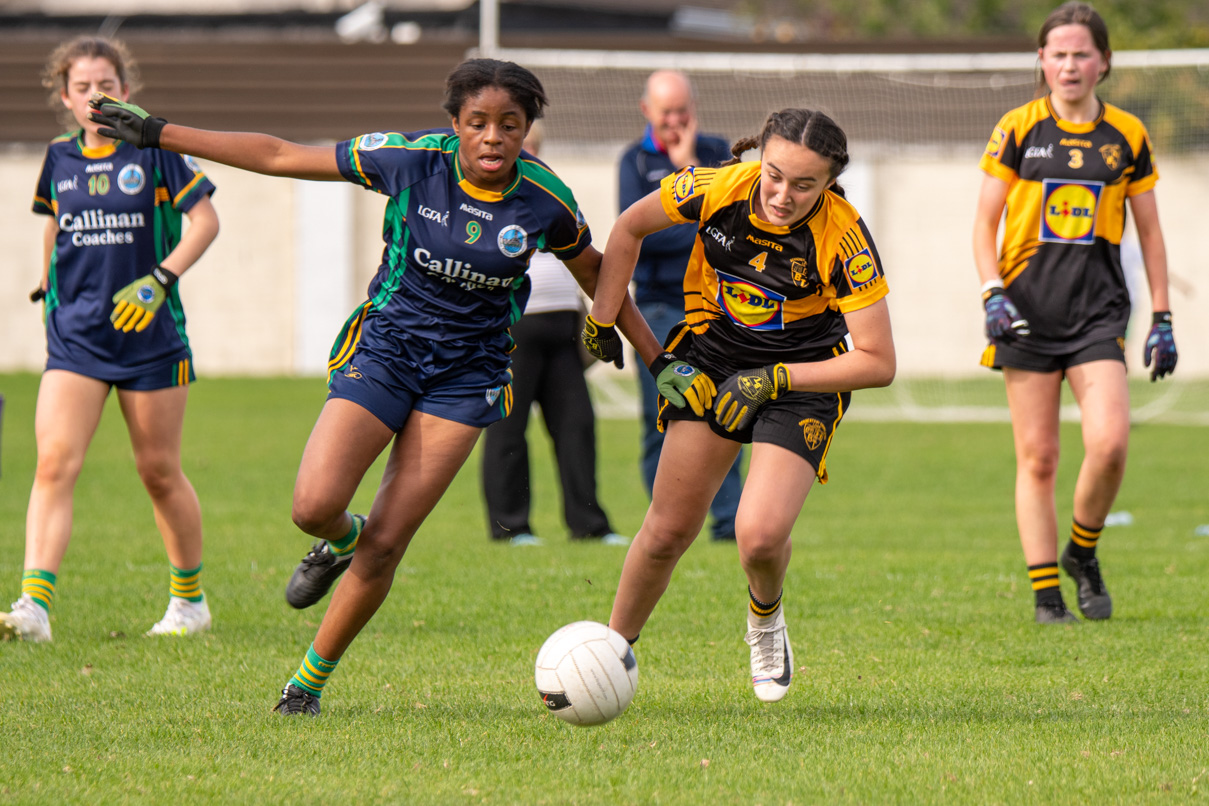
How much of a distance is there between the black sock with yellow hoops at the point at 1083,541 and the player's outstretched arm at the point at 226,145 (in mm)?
3829

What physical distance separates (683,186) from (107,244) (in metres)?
2.66

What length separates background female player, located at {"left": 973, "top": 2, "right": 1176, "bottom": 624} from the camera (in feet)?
20.2

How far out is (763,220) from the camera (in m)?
4.60

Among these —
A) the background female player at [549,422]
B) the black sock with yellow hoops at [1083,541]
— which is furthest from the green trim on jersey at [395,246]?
the background female player at [549,422]

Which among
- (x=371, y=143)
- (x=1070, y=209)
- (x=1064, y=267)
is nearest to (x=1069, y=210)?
(x=1070, y=209)

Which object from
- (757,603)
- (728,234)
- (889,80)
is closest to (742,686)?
(757,603)

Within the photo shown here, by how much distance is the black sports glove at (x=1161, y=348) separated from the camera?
6.11 meters

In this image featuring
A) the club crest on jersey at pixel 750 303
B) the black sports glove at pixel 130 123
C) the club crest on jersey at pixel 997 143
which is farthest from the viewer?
the club crest on jersey at pixel 997 143

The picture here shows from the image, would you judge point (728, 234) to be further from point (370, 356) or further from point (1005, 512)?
point (1005, 512)

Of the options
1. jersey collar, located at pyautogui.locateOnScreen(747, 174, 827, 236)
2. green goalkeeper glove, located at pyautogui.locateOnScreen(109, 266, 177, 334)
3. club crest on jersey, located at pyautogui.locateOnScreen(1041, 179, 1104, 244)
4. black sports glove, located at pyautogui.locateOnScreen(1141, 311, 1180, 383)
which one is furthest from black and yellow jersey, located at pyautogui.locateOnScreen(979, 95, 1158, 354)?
green goalkeeper glove, located at pyautogui.locateOnScreen(109, 266, 177, 334)

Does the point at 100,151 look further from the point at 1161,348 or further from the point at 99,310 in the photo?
the point at 1161,348

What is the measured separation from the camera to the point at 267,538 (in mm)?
9070

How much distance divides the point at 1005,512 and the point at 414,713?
6980mm

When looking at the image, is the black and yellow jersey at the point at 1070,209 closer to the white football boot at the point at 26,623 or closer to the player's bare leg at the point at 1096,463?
the player's bare leg at the point at 1096,463
